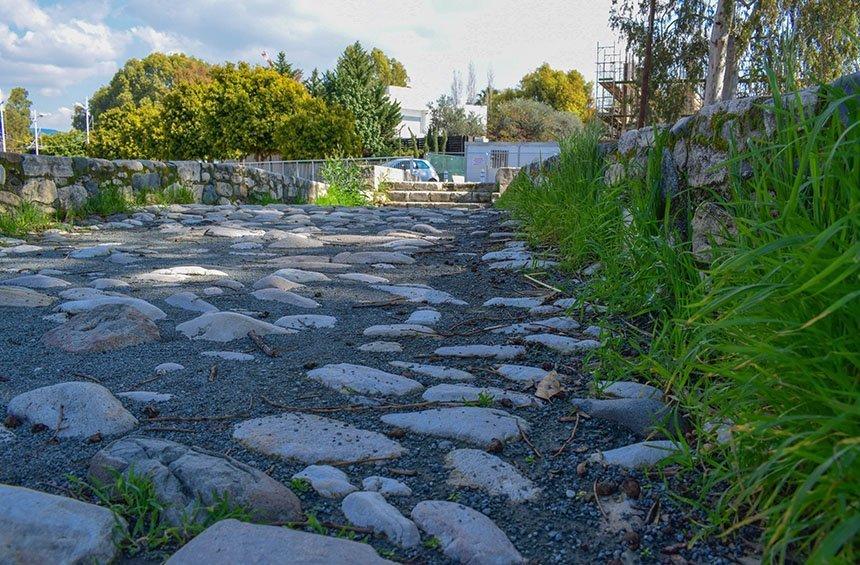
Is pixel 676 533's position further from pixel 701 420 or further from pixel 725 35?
pixel 725 35

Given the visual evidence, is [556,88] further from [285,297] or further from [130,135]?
[285,297]

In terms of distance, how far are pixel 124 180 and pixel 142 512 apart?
25.4ft

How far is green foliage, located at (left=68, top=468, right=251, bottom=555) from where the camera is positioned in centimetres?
143

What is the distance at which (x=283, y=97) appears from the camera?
2662 cm

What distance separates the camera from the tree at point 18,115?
67206 mm

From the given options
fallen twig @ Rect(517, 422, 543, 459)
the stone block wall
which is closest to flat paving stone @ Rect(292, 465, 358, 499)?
fallen twig @ Rect(517, 422, 543, 459)

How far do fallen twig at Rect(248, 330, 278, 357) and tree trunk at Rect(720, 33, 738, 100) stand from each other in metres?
11.1

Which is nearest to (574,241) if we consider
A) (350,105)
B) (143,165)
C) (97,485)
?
(97,485)

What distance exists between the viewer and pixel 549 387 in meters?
2.29

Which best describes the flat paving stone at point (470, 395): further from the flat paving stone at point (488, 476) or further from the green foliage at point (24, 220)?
the green foliage at point (24, 220)

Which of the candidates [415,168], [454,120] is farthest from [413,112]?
[415,168]

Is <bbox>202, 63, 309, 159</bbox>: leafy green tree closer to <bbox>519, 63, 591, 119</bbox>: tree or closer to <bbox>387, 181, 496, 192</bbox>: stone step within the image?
<bbox>387, 181, 496, 192</bbox>: stone step

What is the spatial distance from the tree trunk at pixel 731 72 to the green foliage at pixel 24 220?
34.1 ft

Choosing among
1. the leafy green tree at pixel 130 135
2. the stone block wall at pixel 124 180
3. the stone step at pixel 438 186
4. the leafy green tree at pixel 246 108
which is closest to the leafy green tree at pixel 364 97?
the leafy green tree at pixel 246 108
